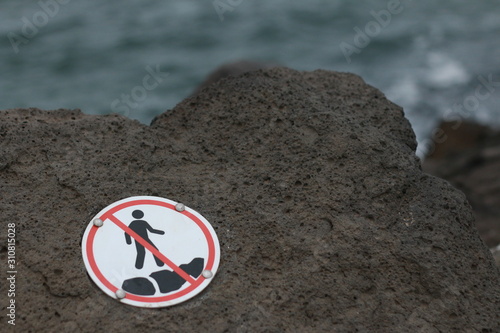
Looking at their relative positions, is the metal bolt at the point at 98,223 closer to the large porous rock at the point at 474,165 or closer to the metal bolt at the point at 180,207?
the metal bolt at the point at 180,207

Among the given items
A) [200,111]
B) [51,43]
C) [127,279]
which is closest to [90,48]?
[51,43]

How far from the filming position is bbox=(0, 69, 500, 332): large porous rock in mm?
2238

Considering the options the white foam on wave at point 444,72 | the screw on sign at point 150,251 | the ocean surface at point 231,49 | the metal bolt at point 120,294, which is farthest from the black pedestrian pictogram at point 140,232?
the white foam on wave at point 444,72

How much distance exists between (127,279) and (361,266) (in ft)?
2.51

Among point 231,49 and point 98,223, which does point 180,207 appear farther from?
point 231,49

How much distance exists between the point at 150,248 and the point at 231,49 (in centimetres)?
713

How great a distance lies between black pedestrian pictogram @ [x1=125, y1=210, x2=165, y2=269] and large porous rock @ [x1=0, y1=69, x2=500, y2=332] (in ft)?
0.43

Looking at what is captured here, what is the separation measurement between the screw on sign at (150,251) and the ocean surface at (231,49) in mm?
5431

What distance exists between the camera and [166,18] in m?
9.67

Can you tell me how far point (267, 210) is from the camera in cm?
250

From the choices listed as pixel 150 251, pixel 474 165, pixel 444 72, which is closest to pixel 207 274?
pixel 150 251

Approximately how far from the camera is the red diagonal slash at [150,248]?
7.45 feet

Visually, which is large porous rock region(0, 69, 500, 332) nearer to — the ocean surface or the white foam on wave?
the ocean surface

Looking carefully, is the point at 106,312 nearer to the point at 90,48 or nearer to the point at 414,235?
the point at 414,235
